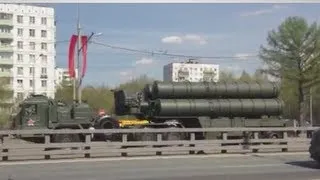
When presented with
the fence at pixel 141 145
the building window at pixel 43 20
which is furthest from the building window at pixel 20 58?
Result: the fence at pixel 141 145

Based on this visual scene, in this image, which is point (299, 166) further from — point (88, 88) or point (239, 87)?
point (88, 88)

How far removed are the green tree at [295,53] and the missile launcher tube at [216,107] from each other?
22.7m

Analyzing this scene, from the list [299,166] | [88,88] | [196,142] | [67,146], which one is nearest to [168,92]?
[196,142]

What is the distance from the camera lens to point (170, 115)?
27.0 metres

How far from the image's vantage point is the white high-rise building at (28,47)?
10650 centimetres

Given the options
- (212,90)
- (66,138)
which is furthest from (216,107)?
(66,138)

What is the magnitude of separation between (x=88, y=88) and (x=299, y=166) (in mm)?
82431

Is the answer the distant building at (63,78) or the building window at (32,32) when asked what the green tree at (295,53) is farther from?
the building window at (32,32)

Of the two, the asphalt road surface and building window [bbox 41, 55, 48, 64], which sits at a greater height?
building window [bbox 41, 55, 48, 64]

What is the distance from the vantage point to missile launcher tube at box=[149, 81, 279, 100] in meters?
27.3

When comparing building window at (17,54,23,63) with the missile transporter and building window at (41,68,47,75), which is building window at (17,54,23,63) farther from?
the missile transporter

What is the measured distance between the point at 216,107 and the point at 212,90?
99 centimetres

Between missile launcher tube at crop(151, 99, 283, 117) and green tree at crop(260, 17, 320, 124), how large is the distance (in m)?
22.7

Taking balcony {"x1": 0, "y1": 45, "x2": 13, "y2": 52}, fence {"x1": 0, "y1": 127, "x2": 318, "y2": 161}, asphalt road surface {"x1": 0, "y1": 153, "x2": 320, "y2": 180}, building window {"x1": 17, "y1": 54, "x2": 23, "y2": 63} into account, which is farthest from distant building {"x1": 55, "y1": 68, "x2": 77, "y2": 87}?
asphalt road surface {"x1": 0, "y1": 153, "x2": 320, "y2": 180}
